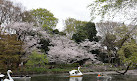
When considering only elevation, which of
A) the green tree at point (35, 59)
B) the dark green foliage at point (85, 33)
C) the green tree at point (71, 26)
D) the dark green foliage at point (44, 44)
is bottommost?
the green tree at point (35, 59)

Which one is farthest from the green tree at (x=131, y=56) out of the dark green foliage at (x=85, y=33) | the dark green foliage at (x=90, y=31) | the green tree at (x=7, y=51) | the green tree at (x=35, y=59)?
the dark green foliage at (x=90, y=31)

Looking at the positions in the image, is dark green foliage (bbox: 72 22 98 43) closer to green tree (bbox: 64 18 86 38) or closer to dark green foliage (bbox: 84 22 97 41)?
dark green foliage (bbox: 84 22 97 41)

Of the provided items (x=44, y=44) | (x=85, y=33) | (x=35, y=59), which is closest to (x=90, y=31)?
(x=85, y=33)

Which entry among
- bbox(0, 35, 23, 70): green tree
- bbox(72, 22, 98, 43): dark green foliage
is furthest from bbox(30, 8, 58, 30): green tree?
bbox(0, 35, 23, 70): green tree

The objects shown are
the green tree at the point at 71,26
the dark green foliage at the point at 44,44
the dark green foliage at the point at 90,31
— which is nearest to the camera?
the dark green foliage at the point at 44,44

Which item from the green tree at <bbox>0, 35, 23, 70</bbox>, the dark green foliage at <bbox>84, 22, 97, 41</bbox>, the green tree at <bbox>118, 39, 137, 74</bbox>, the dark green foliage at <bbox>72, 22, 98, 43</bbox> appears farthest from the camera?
the dark green foliage at <bbox>84, 22, 97, 41</bbox>

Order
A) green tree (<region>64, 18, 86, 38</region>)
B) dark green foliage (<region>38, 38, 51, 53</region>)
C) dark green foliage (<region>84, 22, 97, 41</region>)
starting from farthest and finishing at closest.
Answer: green tree (<region>64, 18, 86, 38</region>)
dark green foliage (<region>84, 22, 97, 41</region>)
dark green foliage (<region>38, 38, 51, 53</region>)

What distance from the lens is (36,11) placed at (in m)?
34.9

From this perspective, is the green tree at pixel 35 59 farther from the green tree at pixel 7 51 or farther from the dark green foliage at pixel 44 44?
the dark green foliage at pixel 44 44

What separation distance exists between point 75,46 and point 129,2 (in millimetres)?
26727

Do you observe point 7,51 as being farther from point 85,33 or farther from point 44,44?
point 85,33

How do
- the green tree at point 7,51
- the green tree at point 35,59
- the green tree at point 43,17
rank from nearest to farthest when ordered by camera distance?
the green tree at point 7,51
the green tree at point 35,59
the green tree at point 43,17

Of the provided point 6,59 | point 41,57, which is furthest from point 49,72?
point 6,59

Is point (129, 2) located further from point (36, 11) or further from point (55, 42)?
point (36, 11)
